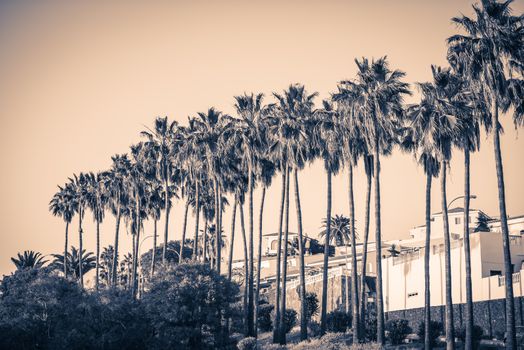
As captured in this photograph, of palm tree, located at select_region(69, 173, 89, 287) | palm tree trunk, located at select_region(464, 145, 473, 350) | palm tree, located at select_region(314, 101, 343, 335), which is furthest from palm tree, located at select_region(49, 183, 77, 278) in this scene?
palm tree trunk, located at select_region(464, 145, 473, 350)

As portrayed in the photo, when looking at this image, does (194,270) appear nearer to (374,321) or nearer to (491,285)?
(374,321)

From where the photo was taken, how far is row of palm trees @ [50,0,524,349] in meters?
43.8

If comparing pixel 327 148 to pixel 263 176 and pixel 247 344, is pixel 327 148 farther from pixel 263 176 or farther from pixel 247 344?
pixel 247 344

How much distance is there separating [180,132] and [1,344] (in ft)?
106

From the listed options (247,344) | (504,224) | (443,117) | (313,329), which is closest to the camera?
(504,224)

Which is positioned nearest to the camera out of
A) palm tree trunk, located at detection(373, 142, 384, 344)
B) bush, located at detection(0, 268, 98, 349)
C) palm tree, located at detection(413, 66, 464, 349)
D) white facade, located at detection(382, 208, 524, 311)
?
palm tree, located at detection(413, 66, 464, 349)

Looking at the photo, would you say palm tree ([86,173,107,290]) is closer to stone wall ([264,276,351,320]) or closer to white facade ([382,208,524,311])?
stone wall ([264,276,351,320])

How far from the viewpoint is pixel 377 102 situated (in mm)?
54844

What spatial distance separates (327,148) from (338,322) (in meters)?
→ 18.6

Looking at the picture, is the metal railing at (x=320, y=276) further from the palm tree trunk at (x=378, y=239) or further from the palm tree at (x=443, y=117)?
the palm tree at (x=443, y=117)

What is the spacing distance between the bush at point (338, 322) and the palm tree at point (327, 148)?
7691mm

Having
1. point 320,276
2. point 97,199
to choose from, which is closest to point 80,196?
point 97,199

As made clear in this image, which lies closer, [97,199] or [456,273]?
[456,273]

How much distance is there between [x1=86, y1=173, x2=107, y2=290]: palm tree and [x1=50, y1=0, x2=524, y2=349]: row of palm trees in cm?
74
